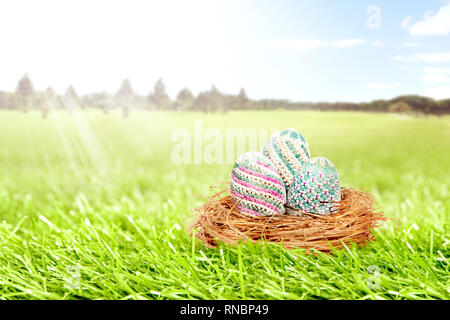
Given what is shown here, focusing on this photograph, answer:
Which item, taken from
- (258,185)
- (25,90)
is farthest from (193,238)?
(25,90)

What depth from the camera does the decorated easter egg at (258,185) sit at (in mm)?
1634

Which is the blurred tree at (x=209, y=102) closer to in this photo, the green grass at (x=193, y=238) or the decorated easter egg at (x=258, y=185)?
the green grass at (x=193, y=238)

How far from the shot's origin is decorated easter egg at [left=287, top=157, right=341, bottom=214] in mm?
1660

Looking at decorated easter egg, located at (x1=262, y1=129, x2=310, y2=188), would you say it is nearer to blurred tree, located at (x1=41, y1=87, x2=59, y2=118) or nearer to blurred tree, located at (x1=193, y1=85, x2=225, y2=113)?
blurred tree, located at (x1=193, y1=85, x2=225, y2=113)

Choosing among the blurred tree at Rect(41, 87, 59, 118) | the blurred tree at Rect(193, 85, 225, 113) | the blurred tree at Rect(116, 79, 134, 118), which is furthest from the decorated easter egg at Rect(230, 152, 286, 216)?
the blurred tree at Rect(41, 87, 59, 118)

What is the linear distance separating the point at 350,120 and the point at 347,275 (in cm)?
169

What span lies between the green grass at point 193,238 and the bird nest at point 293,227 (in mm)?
47

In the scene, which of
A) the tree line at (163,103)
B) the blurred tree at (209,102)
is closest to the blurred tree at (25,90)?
the tree line at (163,103)

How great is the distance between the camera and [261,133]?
6.68 feet

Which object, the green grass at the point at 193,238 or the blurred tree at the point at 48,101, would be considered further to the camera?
the blurred tree at the point at 48,101

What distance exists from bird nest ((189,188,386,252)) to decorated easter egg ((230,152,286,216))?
48 mm

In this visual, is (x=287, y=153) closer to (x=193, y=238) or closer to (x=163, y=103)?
(x=193, y=238)

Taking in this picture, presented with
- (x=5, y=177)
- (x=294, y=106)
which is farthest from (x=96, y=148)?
(x=294, y=106)
